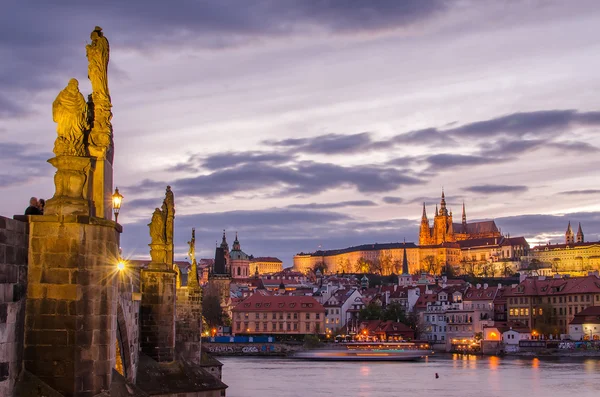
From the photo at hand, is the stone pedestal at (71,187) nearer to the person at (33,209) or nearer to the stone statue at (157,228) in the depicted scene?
the person at (33,209)

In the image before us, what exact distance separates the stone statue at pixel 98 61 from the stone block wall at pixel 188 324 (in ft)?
46.3

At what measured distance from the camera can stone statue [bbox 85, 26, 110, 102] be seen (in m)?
11.7

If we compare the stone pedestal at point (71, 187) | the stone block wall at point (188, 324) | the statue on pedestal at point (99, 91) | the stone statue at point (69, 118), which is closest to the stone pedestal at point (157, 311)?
the stone block wall at point (188, 324)

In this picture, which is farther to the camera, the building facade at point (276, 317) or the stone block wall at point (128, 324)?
the building facade at point (276, 317)

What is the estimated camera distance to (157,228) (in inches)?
829

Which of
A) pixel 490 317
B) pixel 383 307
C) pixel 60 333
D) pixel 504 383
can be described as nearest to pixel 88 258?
pixel 60 333

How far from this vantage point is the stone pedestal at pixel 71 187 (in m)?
10.4

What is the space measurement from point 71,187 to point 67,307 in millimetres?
1317

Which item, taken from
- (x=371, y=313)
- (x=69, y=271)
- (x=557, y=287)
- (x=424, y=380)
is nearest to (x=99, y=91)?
(x=69, y=271)

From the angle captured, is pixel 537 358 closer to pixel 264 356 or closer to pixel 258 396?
pixel 264 356

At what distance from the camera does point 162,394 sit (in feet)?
63.1

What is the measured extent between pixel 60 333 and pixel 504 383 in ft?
188

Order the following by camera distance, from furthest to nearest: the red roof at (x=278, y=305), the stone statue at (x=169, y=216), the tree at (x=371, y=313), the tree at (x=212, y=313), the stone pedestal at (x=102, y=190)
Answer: the tree at (x=371, y=313), the red roof at (x=278, y=305), the tree at (x=212, y=313), the stone statue at (x=169, y=216), the stone pedestal at (x=102, y=190)

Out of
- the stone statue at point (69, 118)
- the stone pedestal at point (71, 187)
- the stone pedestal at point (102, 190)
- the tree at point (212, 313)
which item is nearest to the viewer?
the stone pedestal at point (71, 187)
